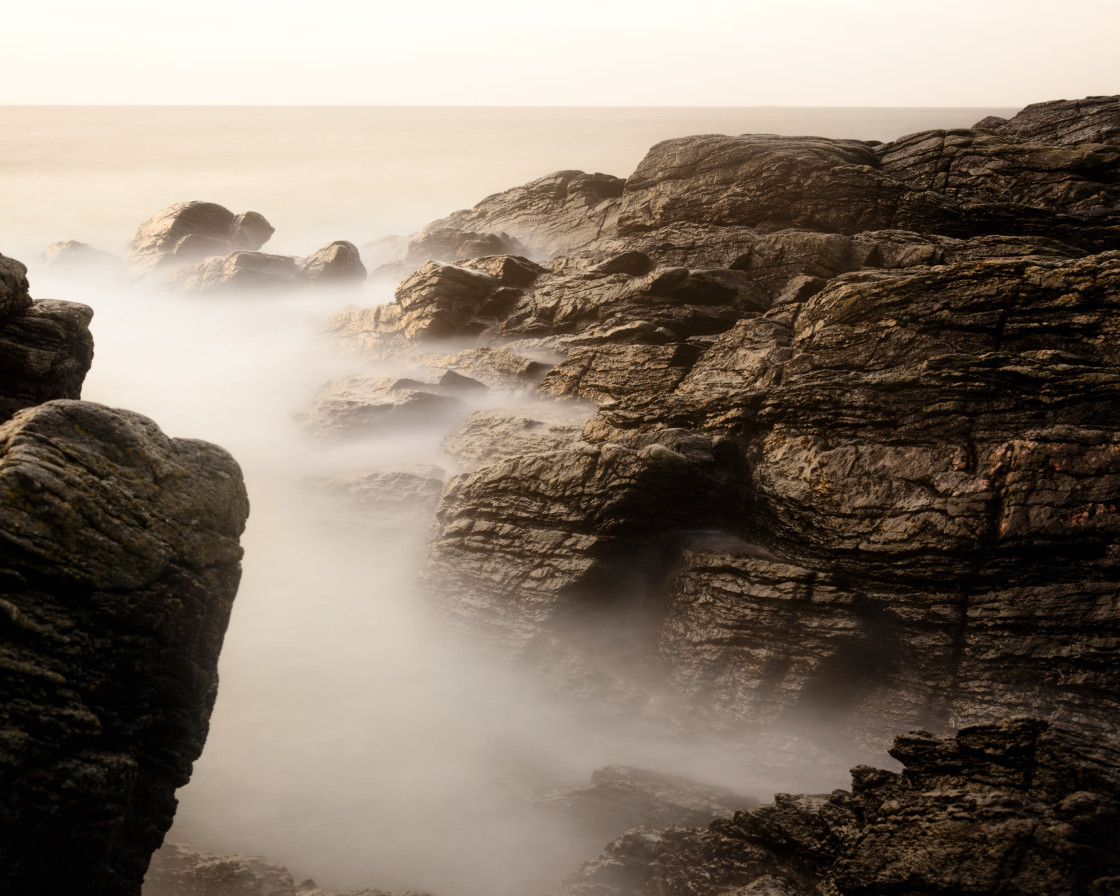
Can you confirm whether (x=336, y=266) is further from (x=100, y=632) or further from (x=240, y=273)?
(x=100, y=632)

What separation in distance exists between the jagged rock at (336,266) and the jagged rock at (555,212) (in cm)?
1136

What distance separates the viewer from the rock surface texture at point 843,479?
72.0ft

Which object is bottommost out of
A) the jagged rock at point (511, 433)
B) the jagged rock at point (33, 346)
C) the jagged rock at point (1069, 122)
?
the jagged rock at point (33, 346)

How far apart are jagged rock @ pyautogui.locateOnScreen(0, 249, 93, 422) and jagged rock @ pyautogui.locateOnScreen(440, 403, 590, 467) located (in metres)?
19.4

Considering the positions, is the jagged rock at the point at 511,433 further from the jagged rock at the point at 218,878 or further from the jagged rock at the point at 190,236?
the jagged rock at the point at 190,236

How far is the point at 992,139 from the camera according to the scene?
42750mm

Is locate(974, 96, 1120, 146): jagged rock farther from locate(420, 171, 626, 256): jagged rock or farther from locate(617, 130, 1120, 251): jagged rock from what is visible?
locate(420, 171, 626, 256): jagged rock

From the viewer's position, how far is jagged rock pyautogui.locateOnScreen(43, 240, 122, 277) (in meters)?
86.6

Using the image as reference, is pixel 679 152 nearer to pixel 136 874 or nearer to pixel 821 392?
pixel 821 392

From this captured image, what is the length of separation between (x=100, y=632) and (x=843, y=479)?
20836 millimetres

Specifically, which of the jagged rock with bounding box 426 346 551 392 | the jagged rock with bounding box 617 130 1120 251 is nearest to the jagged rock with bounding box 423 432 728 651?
the jagged rock with bounding box 426 346 551 392

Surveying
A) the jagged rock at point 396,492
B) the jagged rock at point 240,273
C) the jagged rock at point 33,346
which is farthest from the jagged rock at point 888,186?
the jagged rock at point 240,273

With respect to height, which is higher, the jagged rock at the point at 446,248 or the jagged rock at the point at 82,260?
the jagged rock at the point at 82,260

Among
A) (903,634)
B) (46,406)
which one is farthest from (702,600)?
(46,406)
